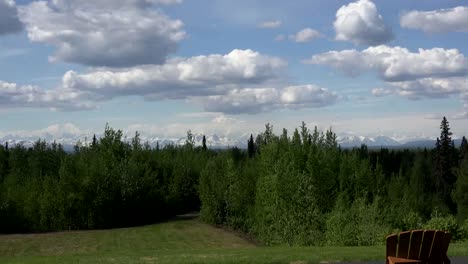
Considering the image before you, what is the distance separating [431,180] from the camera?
375 feet

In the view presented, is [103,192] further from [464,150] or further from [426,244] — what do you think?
[464,150]

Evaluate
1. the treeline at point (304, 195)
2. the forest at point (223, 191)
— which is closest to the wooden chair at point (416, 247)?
the treeline at point (304, 195)

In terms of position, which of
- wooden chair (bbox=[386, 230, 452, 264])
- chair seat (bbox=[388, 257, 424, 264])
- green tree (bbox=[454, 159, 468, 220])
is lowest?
green tree (bbox=[454, 159, 468, 220])

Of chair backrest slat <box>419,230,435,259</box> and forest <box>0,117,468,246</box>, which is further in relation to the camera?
forest <box>0,117,468,246</box>

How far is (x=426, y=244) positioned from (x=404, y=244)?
0.46 m

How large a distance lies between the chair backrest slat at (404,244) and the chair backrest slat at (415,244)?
0.07m

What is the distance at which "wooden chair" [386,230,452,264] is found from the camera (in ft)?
32.5

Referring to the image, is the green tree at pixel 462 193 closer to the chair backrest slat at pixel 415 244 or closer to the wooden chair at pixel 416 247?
the wooden chair at pixel 416 247

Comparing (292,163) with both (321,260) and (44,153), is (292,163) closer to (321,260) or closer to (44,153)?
(321,260)

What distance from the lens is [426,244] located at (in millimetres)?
10070

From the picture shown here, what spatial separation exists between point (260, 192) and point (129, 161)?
2206cm

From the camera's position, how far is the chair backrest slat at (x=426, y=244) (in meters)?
10.1

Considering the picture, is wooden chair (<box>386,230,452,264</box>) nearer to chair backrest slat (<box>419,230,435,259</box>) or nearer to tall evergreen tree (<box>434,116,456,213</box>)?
chair backrest slat (<box>419,230,435,259</box>)

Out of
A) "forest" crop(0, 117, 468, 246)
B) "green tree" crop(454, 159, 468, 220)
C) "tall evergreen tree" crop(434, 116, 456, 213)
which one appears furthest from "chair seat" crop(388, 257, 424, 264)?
"tall evergreen tree" crop(434, 116, 456, 213)
